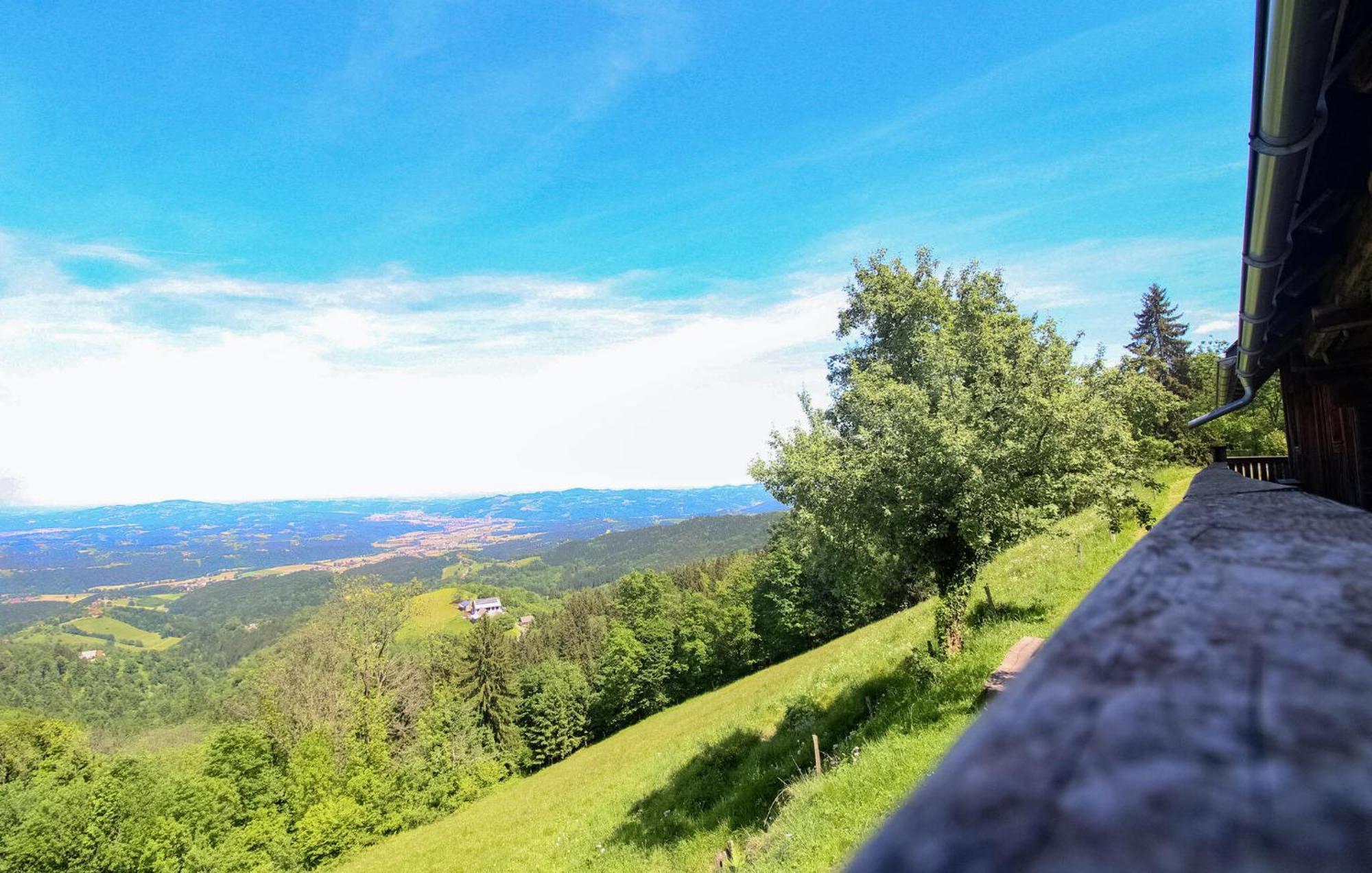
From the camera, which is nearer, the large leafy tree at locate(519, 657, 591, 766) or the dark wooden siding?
the dark wooden siding

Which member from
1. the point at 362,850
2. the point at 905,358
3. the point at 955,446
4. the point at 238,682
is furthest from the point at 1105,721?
the point at 238,682

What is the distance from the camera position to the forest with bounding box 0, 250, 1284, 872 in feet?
47.7

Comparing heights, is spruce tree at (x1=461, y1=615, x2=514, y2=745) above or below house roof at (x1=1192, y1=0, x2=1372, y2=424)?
below

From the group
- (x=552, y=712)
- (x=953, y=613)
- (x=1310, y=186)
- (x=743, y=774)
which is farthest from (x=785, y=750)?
(x=552, y=712)

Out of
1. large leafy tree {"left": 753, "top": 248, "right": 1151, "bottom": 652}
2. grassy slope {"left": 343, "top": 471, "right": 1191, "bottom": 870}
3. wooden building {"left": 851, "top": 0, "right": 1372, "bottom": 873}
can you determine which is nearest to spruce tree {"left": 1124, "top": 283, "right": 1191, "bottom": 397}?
grassy slope {"left": 343, "top": 471, "right": 1191, "bottom": 870}

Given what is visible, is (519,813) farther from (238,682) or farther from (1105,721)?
(238,682)

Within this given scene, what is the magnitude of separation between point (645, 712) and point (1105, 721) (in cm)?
7419

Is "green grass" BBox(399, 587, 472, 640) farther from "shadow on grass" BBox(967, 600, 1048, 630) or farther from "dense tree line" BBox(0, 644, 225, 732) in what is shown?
"shadow on grass" BBox(967, 600, 1048, 630)

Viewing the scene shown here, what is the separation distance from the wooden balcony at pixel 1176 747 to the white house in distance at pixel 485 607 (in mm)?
154405

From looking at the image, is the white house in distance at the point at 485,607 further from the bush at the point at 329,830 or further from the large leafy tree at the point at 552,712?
the bush at the point at 329,830

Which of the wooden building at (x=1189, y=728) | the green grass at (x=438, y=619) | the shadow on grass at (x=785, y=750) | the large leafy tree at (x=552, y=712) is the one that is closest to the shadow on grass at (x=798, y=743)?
the shadow on grass at (x=785, y=750)

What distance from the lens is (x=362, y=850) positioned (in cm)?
3781

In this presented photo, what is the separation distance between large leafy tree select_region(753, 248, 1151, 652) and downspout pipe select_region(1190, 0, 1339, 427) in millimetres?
9744

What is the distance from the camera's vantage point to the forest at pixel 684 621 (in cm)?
1454
